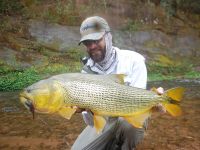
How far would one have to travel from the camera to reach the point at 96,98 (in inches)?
142

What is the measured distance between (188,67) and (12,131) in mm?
11093

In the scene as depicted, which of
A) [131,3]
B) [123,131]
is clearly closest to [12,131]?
[123,131]

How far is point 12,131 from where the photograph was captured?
22.4 feet

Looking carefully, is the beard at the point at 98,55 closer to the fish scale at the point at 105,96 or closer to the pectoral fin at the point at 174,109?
the fish scale at the point at 105,96

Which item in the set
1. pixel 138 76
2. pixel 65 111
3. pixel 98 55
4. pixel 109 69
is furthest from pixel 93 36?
pixel 65 111

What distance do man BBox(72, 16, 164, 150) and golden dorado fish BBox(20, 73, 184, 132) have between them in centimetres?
45

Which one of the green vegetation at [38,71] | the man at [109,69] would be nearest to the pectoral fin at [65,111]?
the man at [109,69]

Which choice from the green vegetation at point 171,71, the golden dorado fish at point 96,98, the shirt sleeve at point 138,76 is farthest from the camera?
the green vegetation at point 171,71

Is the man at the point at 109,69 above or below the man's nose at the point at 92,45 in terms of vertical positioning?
below

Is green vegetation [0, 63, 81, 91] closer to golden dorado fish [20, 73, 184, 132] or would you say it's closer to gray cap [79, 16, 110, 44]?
gray cap [79, 16, 110, 44]

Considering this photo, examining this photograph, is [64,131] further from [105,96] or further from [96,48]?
[105,96]

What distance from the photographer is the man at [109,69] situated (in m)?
4.16

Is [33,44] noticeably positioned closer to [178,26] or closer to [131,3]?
[131,3]

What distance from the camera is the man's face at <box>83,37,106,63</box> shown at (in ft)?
13.4
